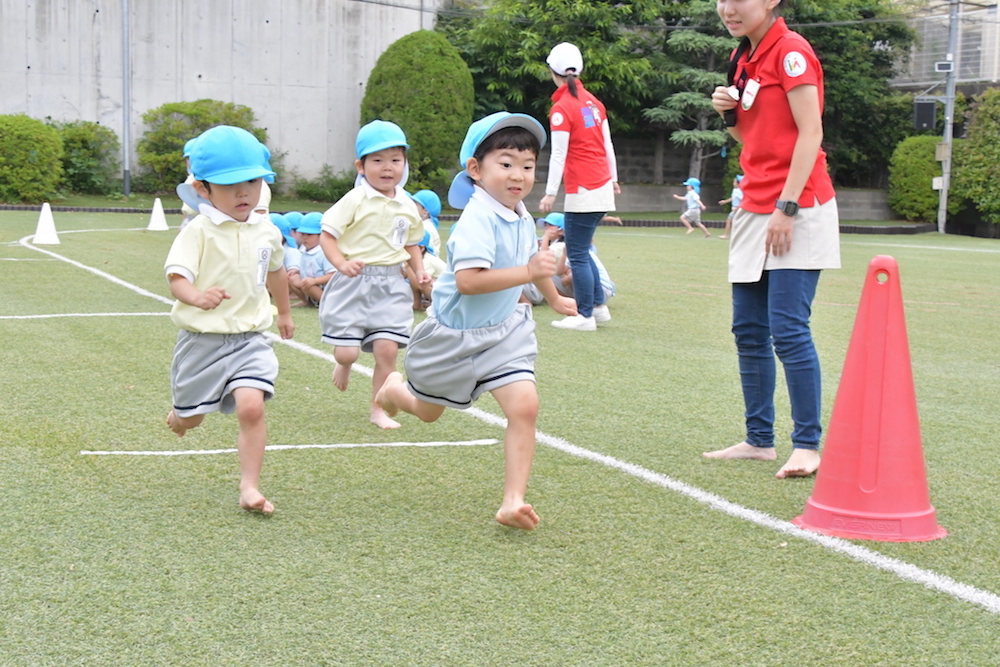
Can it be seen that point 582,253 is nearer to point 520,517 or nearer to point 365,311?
point 365,311

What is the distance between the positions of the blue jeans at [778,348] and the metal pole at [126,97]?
23528mm

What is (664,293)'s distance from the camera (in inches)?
470

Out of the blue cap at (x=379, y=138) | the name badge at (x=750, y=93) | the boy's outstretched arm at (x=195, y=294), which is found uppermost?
the name badge at (x=750, y=93)

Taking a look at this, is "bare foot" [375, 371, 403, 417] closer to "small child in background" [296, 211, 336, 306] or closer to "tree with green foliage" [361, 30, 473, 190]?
"small child in background" [296, 211, 336, 306]

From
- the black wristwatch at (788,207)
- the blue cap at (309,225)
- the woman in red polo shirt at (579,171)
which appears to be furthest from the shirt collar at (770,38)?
the blue cap at (309,225)

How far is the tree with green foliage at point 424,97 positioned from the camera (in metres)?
27.5

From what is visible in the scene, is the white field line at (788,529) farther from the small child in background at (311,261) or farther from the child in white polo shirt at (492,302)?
the small child in background at (311,261)

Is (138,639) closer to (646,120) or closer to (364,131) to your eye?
(364,131)

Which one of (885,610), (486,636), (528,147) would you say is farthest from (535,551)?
(528,147)

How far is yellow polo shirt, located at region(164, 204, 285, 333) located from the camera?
4.11 metres

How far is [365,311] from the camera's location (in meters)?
5.72

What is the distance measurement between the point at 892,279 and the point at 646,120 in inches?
1159

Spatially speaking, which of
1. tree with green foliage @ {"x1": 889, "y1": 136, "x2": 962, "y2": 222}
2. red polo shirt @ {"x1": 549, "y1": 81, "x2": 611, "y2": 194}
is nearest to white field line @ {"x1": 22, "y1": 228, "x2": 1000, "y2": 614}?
red polo shirt @ {"x1": 549, "y1": 81, "x2": 611, "y2": 194}

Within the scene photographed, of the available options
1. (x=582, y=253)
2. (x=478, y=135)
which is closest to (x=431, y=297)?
(x=478, y=135)
